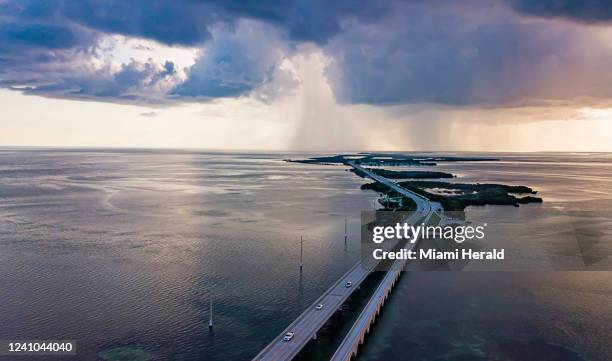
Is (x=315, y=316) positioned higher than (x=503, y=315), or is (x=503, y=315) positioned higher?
(x=315, y=316)

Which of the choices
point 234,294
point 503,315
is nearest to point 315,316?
point 234,294

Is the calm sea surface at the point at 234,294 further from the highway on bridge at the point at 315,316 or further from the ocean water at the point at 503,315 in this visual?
the highway on bridge at the point at 315,316

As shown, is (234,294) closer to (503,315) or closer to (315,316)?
(315,316)

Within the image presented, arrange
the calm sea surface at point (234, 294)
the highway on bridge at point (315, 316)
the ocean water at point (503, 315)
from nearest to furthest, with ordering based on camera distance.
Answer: the highway on bridge at point (315, 316), the ocean water at point (503, 315), the calm sea surface at point (234, 294)

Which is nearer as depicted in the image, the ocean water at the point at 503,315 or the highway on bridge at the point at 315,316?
the highway on bridge at the point at 315,316

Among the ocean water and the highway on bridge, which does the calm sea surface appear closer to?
the ocean water

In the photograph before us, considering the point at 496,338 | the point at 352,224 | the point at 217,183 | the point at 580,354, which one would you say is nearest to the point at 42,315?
the point at 496,338

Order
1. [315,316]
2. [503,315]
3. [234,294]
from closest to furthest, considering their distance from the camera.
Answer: [315,316]
[503,315]
[234,294]

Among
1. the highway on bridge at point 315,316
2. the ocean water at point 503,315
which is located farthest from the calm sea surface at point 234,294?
the highway on bridge at point 315,316

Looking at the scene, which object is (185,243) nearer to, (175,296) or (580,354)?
(175,296)

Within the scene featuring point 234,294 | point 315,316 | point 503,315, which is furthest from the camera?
point 234,294

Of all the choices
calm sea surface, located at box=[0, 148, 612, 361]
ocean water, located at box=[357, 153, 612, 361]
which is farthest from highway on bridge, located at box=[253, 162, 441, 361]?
ocean water, located at box=[357, 153, 612, 361]

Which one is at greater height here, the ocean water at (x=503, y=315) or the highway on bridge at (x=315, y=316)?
the highway on bridge at (x=315, y=316)
